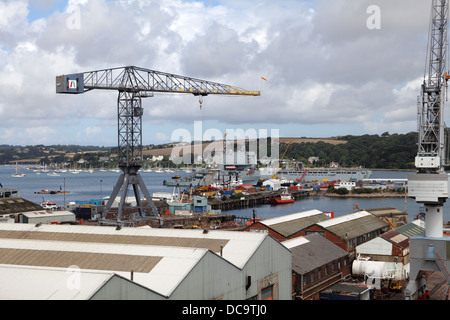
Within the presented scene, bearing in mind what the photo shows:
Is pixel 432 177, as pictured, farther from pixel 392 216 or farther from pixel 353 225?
pixel 392 216

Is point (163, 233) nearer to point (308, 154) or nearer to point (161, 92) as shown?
point (161, 92)

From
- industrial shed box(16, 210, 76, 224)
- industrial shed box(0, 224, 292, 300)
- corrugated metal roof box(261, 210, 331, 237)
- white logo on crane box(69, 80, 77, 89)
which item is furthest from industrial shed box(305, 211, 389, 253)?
industrial shed box(16, 210, 76, 224)

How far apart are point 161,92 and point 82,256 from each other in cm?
2105

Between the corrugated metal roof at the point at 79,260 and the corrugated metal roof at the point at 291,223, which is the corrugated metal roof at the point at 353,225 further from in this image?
the corrugated metal roof at the point at 79,260

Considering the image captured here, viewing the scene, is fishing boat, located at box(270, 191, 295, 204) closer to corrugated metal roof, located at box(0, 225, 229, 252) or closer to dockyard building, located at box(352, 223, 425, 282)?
dockyard building, located at box(352, 223, 425, 282)

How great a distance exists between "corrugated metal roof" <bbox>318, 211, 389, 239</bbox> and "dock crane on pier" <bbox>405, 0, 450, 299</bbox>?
5.24 meters

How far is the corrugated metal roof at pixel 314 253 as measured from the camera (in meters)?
19.2

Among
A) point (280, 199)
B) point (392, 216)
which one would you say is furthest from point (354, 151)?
point (392, 216)

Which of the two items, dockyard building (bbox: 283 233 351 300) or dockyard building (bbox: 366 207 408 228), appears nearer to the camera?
dockyard building (bbox: 283 233 351 300)

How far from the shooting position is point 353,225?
1093 inches

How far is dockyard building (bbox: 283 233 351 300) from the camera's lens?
18.6 metres

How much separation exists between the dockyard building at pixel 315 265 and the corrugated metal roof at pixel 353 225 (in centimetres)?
218

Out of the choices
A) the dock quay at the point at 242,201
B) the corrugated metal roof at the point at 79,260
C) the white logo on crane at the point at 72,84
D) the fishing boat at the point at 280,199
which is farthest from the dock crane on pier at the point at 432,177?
the fishing boat at the point at 280,199
